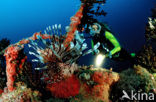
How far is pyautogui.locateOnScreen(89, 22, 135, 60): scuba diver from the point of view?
18.9ft

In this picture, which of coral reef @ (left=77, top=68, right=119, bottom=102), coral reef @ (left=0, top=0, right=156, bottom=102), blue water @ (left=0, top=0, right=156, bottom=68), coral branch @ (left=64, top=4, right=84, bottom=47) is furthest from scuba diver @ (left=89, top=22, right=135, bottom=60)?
blue water @ (left=0, top=0, right=156, bottom=68)

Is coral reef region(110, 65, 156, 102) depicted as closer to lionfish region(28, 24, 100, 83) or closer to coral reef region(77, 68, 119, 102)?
coral reef region(77, 68, 119, 102)

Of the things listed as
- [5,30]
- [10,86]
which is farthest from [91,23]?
[5,30]

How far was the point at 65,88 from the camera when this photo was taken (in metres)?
4.25

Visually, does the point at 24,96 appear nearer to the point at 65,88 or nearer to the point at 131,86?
the point at 65,88

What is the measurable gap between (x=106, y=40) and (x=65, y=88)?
9.89 feet

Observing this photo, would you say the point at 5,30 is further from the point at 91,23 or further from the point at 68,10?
the point at 91,23

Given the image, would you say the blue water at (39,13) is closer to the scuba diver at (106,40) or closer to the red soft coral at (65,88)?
the scuba diver at (106,40)

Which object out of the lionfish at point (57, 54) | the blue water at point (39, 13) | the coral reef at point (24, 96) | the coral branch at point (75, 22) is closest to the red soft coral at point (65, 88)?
the lionfish at point (57, 54)

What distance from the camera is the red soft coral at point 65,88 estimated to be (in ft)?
13.9

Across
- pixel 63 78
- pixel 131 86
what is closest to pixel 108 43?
pixel 131 86

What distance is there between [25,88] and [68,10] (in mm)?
150239

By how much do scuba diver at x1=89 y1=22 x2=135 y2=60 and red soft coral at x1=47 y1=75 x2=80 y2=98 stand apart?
7.23 feet

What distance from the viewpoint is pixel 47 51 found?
429cm
